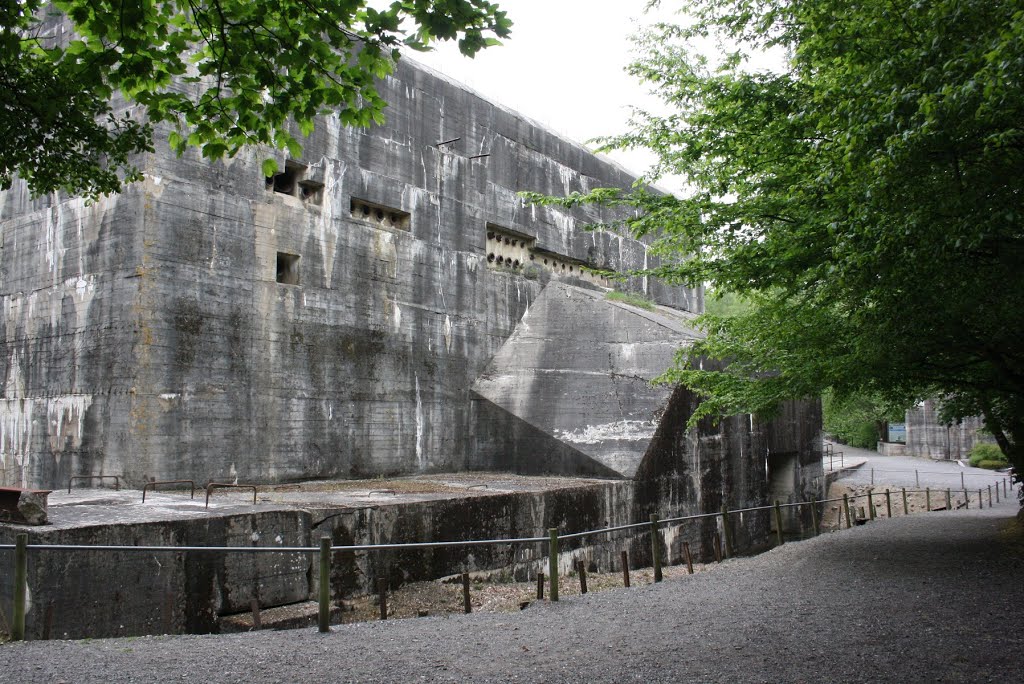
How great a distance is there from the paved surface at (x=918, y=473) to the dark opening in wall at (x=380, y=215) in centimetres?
1748

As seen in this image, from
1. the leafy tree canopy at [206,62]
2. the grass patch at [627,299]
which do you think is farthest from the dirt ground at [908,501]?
the leafy tree canopy at [206,62]

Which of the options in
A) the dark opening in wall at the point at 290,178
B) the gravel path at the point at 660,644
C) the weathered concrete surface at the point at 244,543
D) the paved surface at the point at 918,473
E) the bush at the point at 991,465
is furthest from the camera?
the bush at the point at 991,465

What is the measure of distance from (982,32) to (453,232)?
42.6ft

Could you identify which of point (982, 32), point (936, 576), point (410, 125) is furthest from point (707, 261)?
point (410, 125)

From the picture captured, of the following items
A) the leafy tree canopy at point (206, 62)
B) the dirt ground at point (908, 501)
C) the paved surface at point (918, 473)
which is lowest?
the dirt ground at point (908, 501)

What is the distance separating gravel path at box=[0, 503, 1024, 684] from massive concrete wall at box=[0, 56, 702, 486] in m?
6.86

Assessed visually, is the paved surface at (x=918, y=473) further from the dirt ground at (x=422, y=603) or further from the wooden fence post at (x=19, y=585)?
the wooden fence post at (x=19, y=585)

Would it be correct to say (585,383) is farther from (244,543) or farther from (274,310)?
(244,543)

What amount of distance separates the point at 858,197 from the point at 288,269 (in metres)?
10.4

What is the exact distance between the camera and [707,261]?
9.77 m

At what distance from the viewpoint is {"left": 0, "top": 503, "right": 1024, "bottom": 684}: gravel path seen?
4816 millimetres

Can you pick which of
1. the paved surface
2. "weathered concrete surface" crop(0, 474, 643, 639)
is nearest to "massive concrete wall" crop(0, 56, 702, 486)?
"weathered concrete surface" crop(0, 474, 643, 639)

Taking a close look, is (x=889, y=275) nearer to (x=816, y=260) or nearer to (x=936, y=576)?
(x=816, y=260)

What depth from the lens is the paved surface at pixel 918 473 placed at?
2569cm
